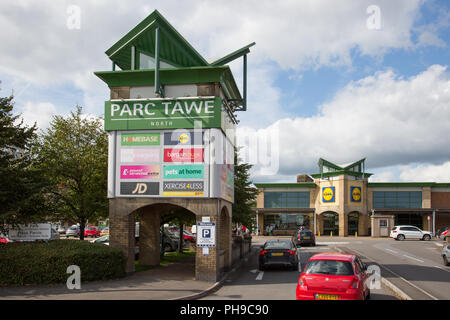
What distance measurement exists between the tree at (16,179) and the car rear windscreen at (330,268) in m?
10.3

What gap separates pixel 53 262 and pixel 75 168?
803cm

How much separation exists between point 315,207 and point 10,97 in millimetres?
48591

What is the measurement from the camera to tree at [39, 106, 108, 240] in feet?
71.9

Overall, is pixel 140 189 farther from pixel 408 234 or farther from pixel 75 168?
pixel 408 234

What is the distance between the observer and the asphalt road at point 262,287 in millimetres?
14164

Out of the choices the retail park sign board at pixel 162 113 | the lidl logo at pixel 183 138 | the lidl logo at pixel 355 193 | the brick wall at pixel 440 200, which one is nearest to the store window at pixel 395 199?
the brick wall at pixel 440 200

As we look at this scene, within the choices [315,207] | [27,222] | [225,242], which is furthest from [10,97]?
[315,207]

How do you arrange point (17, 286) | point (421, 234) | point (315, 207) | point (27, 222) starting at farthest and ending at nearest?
point (315, 207), point (421, 234), point (27, 222), point (17, 286)

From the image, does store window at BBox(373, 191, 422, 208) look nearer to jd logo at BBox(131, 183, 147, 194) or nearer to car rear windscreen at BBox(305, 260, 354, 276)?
jd logo at BBox(131, 183, 147, 194)

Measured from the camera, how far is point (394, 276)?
1853 cm

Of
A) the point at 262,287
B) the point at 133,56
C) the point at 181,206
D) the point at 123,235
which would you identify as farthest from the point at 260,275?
the point at 133,56

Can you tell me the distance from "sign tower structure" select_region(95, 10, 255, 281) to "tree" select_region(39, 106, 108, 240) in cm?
498

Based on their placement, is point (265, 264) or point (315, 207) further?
point (315, 207)

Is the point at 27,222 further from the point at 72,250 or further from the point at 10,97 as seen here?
the point at 10,97
